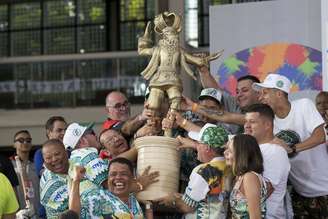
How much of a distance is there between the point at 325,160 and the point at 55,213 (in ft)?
6.04

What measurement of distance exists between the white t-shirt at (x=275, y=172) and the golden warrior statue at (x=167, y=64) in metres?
0.75

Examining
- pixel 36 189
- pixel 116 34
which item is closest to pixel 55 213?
pixel 36 189

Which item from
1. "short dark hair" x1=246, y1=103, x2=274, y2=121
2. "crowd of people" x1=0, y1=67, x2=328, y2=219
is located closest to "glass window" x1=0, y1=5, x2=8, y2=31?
"crowd of people" x1=0, y1=67, x2=328, y2=219

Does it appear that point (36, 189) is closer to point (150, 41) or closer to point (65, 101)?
point (150, 41)

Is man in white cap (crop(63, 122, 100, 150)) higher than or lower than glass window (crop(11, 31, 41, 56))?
higher

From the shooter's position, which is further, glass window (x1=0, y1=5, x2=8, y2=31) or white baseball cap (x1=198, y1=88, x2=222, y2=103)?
glass window (x1=0, y1=5, x2=8, y2=31)

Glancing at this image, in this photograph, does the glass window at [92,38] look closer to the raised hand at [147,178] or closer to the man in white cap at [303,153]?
the man in white cap at [303,153]

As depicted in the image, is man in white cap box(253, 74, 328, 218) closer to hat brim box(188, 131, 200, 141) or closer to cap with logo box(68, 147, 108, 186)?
hat brim box(188, 131, 200, 141)

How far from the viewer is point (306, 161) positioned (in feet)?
16.3

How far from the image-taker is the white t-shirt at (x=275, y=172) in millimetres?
4469

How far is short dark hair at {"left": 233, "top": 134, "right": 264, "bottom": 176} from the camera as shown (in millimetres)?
4223

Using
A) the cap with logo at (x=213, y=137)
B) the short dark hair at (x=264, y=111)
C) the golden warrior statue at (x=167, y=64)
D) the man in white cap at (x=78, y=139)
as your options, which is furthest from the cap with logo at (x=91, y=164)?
the short dark hair at (x=264, y=111)

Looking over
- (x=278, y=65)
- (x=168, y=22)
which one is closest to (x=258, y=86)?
(x=168, y=22)

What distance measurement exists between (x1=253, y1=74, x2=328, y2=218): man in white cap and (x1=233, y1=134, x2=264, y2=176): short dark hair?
29.4 inches
